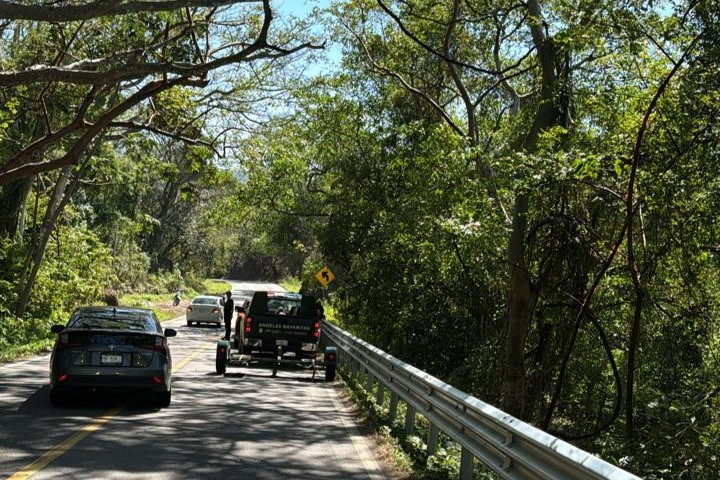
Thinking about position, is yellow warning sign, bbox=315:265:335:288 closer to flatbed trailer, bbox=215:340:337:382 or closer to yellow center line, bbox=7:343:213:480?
flatbed trailer, bbox=215:340:337:382

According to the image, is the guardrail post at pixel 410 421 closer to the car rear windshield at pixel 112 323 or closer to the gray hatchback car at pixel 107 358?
the gray hatchback car at pixel 107 358

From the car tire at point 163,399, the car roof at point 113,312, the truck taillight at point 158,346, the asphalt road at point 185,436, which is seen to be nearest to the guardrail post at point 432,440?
the asphalt road at point 185,436

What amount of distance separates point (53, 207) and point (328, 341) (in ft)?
33.1

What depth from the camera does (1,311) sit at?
2422 cm

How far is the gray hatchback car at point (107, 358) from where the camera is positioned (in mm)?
10781

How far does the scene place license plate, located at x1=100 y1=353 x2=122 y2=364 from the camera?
430 inches

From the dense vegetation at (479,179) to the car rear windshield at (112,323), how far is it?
13.7ft

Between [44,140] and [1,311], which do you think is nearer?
[44,140]

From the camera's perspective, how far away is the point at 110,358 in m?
11.0

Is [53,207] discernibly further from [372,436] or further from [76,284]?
[372,436]

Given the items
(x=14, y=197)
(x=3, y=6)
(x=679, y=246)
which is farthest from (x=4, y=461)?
(x=14, y=197)

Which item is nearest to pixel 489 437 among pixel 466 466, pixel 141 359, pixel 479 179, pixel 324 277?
pixel 466 466

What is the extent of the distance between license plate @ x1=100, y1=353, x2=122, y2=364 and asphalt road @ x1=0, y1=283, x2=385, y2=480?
0.69 metres

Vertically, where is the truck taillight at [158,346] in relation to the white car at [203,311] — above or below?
above
